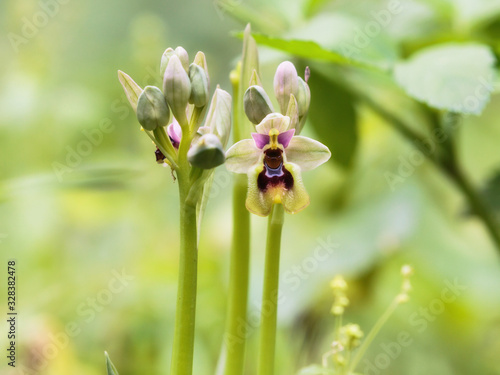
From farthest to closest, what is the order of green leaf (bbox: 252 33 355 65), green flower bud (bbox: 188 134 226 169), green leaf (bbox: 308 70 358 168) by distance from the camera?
green leaf (bbox: 308 70 358 168) < green leaf (bbox: 252 33 355 65) < green flower bud (bbox: 188 134 226 169)

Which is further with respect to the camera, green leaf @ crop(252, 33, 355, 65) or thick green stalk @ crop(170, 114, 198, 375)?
green leaf @ crop(252, 33, 355, 65)

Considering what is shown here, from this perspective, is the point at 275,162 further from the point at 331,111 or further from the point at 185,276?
the point at 331,111

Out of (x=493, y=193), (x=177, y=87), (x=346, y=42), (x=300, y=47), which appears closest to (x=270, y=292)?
(x=177, y=87)

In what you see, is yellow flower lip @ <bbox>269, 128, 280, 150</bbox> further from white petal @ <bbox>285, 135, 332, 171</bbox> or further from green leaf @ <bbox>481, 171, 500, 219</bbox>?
green leaf @ <bbox>481, 171, 500, 219</bbox>

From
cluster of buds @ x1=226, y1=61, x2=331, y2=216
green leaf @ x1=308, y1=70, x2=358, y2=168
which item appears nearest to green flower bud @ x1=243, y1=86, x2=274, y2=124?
cluster of buds @ x1=226, y1=61, x2=331, y2=216

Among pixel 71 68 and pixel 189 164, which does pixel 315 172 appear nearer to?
pixel 189 164

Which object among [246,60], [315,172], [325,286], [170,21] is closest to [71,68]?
[170,21]
